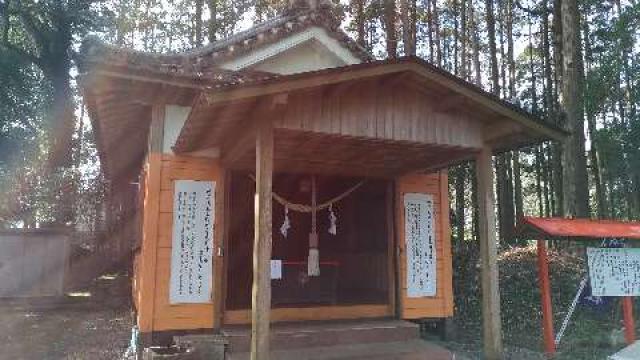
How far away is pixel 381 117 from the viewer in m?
5.38

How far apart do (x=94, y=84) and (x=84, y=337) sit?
4.94 meters

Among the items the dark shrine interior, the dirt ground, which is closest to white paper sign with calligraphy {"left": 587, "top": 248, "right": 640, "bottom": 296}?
the dark shrine interior

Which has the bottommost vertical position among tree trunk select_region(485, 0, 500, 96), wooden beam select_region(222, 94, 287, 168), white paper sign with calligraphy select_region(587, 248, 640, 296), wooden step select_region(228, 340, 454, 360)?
wooden step select_region(228, 340, 454, 360)

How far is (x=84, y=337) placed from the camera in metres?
8.98

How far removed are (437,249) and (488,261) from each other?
266cm

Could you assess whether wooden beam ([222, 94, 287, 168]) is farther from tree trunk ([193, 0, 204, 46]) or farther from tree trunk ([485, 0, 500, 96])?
tree trunk ([193, 0, 204, 46])

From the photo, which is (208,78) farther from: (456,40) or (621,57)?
(456,40)

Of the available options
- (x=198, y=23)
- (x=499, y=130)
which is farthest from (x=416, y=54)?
(x=198, y=23)

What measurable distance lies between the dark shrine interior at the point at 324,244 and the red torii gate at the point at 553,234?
239cm

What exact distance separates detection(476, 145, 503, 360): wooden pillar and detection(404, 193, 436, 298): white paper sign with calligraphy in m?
2.31

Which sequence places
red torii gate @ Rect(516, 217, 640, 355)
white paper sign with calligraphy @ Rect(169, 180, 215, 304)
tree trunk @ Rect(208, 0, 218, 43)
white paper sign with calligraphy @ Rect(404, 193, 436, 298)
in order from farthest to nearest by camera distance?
1. tree trunk @ Rect(208, 0, 218, 43)
2. white paper sign with calligraphy @ Rect(404, 193, 436, 298)
3. white paper sign with calligraphy @ Rect(169, 180, 215, 304)
4. red torii gate @ Rect(516, 217, 640, 355)

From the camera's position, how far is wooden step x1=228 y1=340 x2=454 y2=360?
586cm

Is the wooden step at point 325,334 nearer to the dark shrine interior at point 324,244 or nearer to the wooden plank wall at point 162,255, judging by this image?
the wooden plank wall at point 162,255

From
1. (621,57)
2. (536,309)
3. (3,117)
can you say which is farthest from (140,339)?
(621,57)
